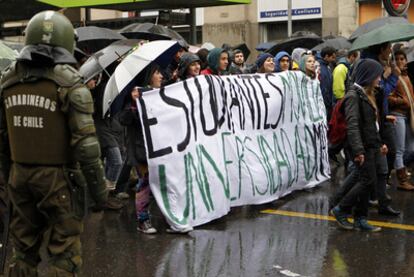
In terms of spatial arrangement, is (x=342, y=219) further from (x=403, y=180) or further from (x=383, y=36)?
(x=403, y=180)

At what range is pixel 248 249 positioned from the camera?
20.4 feet

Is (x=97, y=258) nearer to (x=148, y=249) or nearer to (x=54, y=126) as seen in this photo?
(x=148, y=249)

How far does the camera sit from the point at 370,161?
6.69 meters

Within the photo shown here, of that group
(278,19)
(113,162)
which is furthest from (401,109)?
(278,19)

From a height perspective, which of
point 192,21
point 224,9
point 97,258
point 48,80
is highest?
point 224,9

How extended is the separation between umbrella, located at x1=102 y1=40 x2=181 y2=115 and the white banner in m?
0.23

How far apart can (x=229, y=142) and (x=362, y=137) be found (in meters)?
1.45

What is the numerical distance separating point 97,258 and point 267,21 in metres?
22.8

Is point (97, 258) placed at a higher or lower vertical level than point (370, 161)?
lower

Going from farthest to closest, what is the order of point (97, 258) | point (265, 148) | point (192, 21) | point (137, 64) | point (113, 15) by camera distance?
1. point (113, 15)
2. point (192, 21)
3. point (265, 148)
4. point (137, 64)
5. point (97, 258)

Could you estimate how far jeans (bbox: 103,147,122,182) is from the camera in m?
8.23

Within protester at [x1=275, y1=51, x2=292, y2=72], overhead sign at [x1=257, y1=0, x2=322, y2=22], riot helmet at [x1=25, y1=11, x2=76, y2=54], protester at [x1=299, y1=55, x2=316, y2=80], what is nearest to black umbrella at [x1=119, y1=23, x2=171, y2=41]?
protester at [x1=275, y1=51, x2=292, y2=72]

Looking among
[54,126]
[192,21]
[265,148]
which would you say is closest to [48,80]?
[54,126]

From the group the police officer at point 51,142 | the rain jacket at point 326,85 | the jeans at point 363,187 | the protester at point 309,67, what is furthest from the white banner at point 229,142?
the police officer at point 51,142
